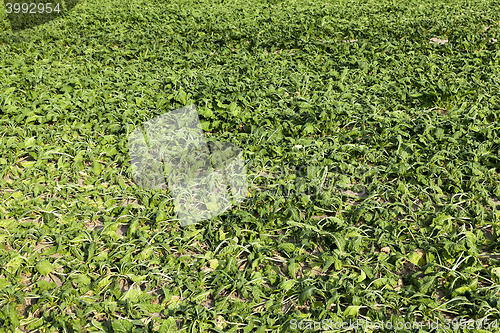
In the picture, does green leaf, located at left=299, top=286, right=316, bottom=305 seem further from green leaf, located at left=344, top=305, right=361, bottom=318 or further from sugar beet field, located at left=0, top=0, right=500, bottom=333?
green leaf, located at left=344, top=305, right=361, bottom=318

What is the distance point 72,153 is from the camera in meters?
3.84

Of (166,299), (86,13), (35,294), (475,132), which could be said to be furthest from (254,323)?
(86,13)

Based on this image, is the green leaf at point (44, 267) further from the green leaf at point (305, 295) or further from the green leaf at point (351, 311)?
the green leaf at point (351, 311)

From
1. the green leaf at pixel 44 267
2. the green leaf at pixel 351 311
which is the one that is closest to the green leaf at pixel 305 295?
the green leaf at pixel 351 311

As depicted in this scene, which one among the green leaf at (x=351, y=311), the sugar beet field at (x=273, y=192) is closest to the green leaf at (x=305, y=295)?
the sugar beet field at (x=273, y=192)

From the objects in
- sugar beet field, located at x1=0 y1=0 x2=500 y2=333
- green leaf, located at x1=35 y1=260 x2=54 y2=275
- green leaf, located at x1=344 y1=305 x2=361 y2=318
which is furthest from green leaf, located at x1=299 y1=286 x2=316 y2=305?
green leaf, located at x1=35 y1=260 x2=54 y2=275

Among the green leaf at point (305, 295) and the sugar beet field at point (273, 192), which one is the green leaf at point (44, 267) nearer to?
the sugar beet field at point (273, 192)

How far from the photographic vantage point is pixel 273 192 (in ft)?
10.8

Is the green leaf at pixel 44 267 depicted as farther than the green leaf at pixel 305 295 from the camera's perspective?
Yes

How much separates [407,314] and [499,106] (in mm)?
2945

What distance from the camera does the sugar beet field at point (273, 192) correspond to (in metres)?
2.44

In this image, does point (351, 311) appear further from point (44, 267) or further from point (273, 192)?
point (44, 267)

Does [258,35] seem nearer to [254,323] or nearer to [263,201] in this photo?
[263,201]

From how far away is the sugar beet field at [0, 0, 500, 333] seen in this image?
95.9 inches
